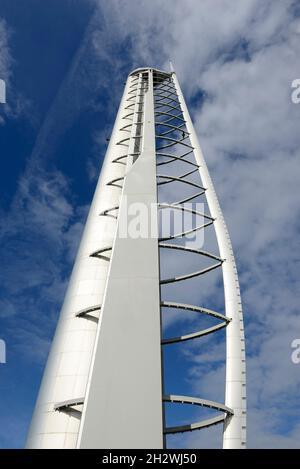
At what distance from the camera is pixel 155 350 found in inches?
374

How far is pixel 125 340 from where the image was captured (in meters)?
9.70

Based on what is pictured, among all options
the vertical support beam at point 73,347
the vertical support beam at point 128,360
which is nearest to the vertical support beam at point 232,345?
the vertical support beam at point 128,360

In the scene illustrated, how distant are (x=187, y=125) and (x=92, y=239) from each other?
12334mm

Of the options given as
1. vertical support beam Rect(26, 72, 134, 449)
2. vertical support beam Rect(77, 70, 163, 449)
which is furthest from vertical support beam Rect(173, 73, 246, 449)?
vertical support beam Rect(26, 72, 134, 449)

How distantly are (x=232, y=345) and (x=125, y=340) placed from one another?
5.49 m

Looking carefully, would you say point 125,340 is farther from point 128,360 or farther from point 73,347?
point 73,347

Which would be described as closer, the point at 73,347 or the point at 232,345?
the point at 232,345

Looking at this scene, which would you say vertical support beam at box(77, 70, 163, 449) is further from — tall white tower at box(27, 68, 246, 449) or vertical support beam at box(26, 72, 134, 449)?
vertical support beam at box(26, 72, 134, 449)

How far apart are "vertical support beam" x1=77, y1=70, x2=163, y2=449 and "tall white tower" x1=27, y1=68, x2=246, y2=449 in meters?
0.02

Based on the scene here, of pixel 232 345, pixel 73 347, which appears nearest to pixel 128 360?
pixel 232 345

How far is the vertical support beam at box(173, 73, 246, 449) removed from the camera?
11805 mm

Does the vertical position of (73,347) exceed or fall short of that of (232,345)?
it exceeds it

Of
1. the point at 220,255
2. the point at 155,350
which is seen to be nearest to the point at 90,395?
the point at 155,350
